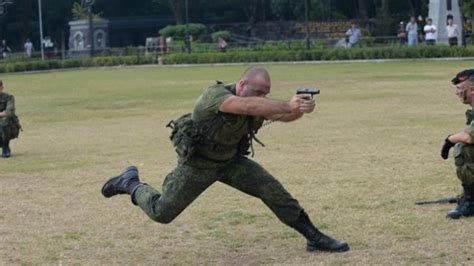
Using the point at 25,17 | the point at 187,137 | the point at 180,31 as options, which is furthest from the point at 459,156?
the point at 25,17

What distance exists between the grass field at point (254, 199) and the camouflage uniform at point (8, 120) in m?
0.37

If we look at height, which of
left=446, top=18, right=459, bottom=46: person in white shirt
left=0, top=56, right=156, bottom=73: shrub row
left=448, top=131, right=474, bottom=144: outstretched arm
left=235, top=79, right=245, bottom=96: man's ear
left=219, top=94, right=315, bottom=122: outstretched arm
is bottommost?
left=448, top=131, right=474, bottom=144: outstretched arm

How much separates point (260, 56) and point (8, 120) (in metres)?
34.9

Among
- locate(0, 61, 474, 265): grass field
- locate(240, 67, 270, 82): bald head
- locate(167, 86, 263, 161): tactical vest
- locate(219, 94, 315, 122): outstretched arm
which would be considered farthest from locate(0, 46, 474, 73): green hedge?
locate(219, 94, 315, 122): outstretched arm

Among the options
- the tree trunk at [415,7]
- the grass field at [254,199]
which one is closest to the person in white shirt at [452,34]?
the grass field at [254,199]

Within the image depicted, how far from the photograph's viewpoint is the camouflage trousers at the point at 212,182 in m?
7.62

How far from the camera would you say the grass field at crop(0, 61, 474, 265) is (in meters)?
8.09

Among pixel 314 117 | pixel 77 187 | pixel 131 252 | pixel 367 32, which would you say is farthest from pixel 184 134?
pixel 367 32

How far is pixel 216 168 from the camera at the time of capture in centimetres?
763

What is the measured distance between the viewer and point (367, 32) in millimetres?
65125

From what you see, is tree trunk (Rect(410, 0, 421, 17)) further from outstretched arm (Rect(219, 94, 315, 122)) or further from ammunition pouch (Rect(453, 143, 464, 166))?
outstretched arm (Rect(219, 94, 315, 122))

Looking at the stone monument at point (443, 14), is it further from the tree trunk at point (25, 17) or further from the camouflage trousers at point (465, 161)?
the camouflage trousers at point (465, 161)

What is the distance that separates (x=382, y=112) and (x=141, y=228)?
1216cm

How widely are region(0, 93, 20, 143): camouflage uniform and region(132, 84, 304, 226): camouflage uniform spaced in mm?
7592
